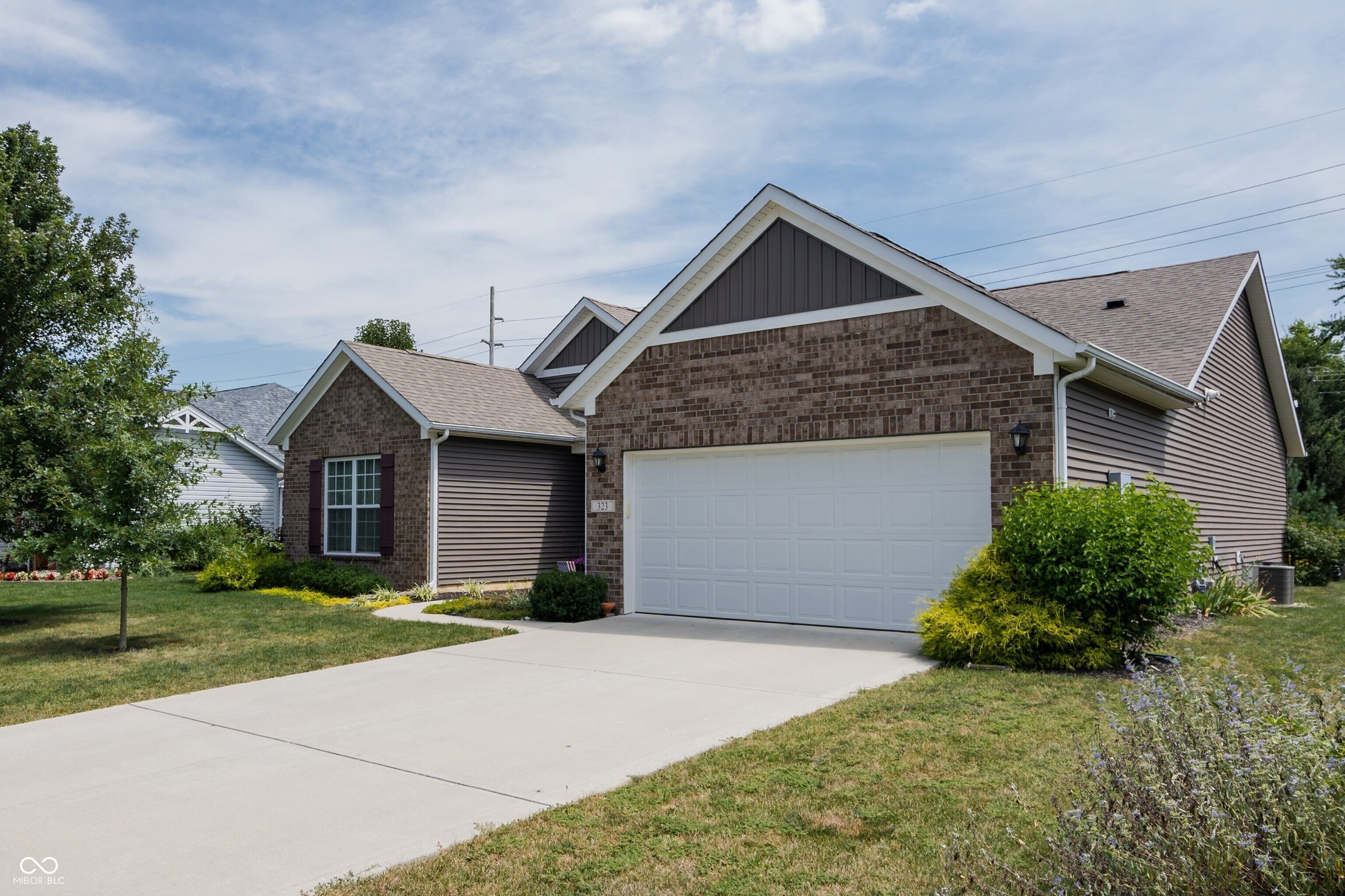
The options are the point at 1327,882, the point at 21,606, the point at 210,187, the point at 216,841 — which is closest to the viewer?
the point at 1327,882

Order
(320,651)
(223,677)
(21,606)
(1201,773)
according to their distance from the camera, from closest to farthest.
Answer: (1201,773) → (223,677) → (320,651) → (21,606)

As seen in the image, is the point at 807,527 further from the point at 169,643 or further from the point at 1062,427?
the point at 169,643

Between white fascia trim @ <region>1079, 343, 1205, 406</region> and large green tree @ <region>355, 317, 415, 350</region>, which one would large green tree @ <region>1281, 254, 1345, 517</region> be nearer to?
white fascia trim @ <region>1079, 343, 1205, 406</region>

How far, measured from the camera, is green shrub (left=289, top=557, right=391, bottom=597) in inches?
641

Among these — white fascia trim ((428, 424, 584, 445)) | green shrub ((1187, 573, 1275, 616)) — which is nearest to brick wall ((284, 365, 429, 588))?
white fascia trim ((428, 424, 584, 445))

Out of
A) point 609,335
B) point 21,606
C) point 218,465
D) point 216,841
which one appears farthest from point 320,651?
point 218,465

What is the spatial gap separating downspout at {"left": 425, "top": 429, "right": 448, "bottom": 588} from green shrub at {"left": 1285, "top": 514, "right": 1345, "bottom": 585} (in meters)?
17.7

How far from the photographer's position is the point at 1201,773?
3.35 m

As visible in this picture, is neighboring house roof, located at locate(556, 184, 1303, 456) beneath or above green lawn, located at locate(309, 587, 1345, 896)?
above

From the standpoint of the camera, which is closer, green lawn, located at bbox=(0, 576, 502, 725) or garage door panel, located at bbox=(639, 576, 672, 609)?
green lawn, located at bbox=(0, 576, 502, 725)

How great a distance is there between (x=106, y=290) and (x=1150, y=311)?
16.5 meters

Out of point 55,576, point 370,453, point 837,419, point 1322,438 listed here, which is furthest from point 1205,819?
point 1322,438

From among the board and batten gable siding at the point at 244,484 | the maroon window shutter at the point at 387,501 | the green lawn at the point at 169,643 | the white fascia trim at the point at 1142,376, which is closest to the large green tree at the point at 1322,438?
the white fascia trim at the point at 1142,376

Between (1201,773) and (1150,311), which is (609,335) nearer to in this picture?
(1150,311)
